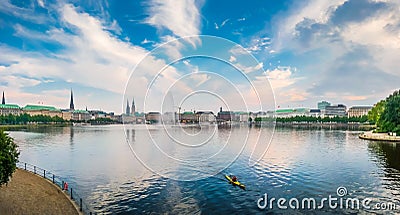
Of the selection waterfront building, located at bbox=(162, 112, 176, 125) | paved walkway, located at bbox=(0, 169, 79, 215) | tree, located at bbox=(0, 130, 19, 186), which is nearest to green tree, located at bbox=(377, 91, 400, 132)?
waterfront building, located at bbox=(162, 112, 176, 125)

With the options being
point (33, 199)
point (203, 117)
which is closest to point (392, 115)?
point (203, 117)

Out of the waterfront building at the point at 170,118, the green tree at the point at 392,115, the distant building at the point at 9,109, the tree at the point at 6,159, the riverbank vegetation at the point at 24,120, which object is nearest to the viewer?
the tree at the point at 6,159

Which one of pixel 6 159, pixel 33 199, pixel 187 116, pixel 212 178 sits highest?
pixel 187 116

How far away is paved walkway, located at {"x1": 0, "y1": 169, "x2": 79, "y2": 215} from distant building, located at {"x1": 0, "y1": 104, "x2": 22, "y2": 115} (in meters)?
193

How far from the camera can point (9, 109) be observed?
18900 centimetres

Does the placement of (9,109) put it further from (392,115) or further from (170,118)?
(170,118)

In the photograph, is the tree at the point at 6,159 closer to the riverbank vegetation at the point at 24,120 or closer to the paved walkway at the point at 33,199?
the paved walkway at the point at 33,199

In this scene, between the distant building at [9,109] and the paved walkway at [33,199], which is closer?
the paved walkway at [33,199]

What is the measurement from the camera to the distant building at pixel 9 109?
606ft

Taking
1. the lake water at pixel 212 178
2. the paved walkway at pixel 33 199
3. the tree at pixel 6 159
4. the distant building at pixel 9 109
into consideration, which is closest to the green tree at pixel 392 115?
the lake water at pixel 212 178

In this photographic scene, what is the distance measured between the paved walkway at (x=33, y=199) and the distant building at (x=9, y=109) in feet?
633

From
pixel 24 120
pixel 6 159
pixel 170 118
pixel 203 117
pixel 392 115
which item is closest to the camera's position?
pixel 6 159

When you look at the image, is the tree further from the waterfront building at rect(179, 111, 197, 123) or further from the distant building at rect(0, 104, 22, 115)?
the distant building at rect(0, 104, 22, 115)

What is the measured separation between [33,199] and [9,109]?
204 metres
